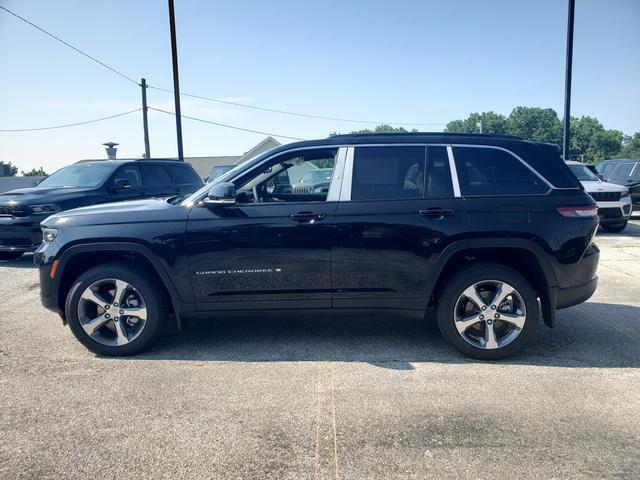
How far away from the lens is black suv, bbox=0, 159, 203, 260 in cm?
819

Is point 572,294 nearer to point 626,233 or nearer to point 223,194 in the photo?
point 223,194

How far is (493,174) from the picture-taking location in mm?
4004

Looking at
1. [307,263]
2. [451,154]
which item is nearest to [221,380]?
[307,263]

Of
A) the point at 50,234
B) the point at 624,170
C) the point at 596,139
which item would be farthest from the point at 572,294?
the point at 596,139

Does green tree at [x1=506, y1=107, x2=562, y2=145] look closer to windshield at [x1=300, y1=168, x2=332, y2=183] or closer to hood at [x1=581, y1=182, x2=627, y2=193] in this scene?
hood at [x1=581, y1=182, x2=627, y2=193]

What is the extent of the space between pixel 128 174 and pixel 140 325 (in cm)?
606

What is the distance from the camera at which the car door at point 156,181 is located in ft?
31.6

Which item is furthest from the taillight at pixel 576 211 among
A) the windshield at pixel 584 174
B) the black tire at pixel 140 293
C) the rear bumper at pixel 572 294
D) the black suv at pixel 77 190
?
the windshield at pixel 584 174

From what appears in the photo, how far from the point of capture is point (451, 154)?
4043mm

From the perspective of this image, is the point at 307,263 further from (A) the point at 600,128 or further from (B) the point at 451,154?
(A) the point at 600,128

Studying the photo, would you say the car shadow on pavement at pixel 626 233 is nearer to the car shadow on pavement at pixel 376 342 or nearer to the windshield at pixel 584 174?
the windshield at pixel 584 174

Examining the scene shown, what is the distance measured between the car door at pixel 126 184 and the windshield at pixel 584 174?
1058 cm

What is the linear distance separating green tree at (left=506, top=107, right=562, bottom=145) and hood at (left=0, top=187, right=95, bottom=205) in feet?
321

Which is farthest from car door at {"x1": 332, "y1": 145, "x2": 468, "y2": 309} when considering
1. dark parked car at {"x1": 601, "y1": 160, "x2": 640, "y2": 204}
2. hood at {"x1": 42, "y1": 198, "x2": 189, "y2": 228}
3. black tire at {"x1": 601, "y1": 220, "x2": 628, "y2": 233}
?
dark parked car at {"x1": 601, "y1": 160, "x2": 640, "y2": 204}
